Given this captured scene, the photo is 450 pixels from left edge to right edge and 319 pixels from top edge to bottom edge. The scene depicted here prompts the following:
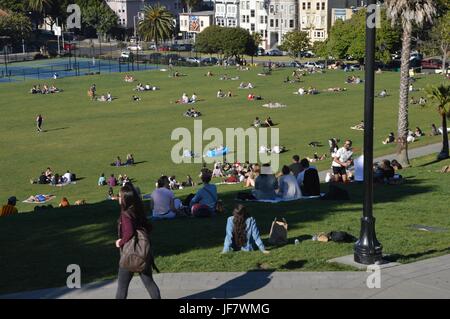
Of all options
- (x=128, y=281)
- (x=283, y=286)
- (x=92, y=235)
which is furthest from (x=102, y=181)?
(x=128, y=281)

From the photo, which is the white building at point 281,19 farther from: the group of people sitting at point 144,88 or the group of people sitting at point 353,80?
the group of people sitting at point 144,88

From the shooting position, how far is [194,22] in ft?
495

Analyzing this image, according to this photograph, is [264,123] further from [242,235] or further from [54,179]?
[242,235]

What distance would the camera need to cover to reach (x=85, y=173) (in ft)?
131

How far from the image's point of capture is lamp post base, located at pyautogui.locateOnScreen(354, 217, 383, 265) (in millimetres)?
14117

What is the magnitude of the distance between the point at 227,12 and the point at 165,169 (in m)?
110

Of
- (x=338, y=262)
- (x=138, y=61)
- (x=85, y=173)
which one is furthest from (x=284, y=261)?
(x=138, y=61)

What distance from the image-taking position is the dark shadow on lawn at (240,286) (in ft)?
41.3

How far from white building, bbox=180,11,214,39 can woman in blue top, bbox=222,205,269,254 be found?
13655cm

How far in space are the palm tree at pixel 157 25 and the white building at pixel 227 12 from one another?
2001 centimetres

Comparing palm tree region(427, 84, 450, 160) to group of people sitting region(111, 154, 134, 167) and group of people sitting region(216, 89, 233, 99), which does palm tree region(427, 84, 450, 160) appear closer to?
group of people sitting region(111, 154, 134, 167)

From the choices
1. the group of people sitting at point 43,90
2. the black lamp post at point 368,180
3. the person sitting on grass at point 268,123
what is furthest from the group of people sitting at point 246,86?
the black lamp post at point 368,180

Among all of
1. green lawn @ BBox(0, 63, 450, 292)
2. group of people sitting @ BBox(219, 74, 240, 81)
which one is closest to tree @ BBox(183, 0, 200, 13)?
green lawn @ BBox(0, 63, 450, 292)

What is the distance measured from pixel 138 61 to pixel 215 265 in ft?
319
